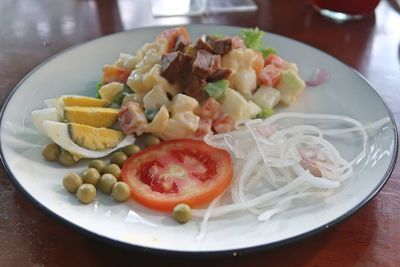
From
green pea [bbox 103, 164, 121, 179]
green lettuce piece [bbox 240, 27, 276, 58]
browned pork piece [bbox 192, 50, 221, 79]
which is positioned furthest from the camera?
green lettuce piece [bbox 240, 27, 276, 58]

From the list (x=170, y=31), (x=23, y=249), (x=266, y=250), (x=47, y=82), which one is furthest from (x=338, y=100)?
(x=23, y=249)

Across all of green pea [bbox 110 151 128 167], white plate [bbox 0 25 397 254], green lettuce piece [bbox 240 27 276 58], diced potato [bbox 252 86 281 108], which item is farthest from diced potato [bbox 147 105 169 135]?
green lettuce piece [bbox 240 27 276 58]

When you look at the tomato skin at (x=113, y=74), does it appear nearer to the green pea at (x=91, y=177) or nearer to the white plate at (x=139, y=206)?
the white plate at (x=139, y=206)

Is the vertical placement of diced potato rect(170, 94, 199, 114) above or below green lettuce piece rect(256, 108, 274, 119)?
above

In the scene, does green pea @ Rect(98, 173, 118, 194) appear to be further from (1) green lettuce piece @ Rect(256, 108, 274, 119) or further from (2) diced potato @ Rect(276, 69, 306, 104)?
(2) diced potato @ Rect(276, 69, 306, 104)

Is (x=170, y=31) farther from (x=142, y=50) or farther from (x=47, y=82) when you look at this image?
(x=47, y=82)

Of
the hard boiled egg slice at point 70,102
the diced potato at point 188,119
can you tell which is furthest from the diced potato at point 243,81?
→ the hard boiled egg slice at point 70,102
